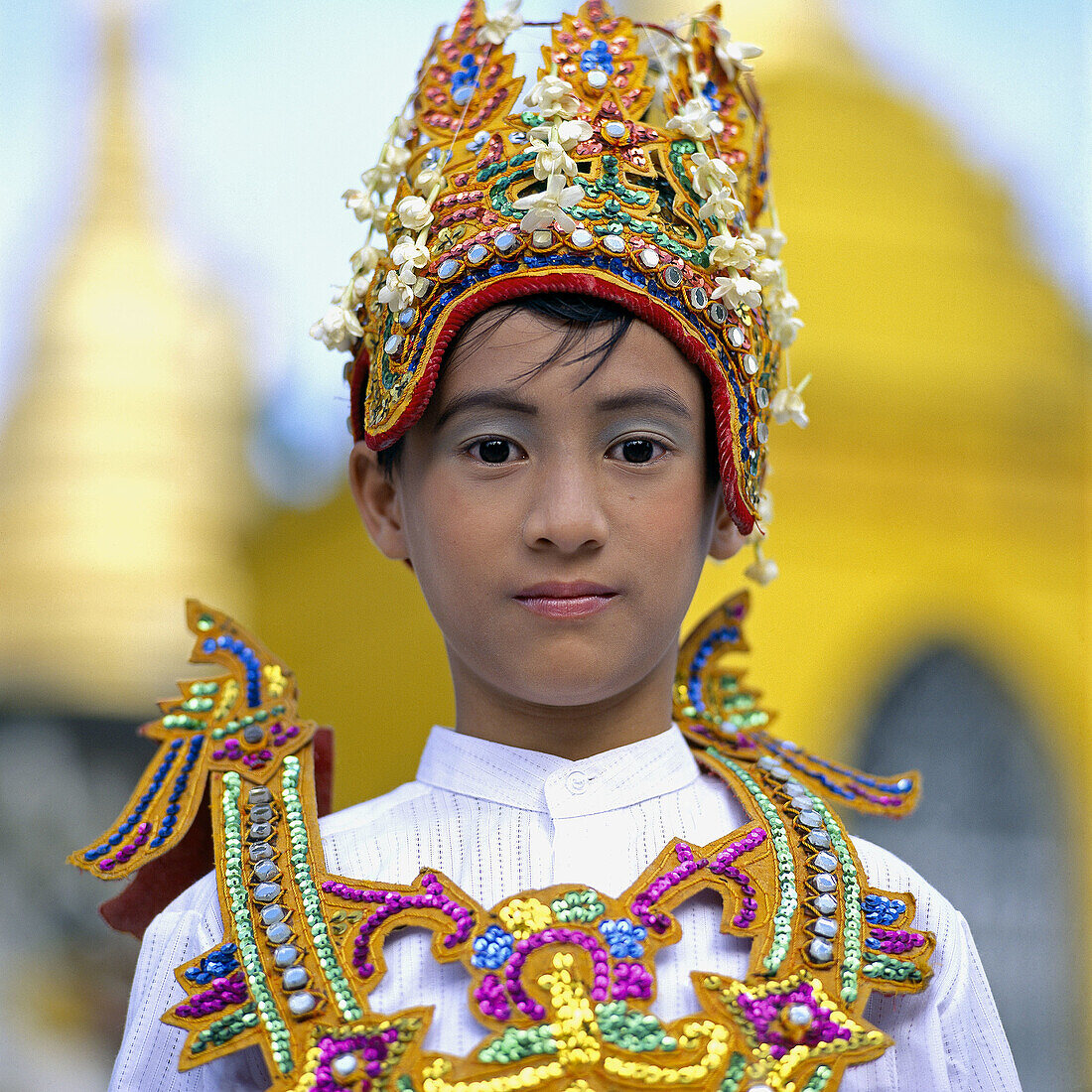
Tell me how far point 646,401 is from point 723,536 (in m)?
0.30

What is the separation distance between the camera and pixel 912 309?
4379 millimetres

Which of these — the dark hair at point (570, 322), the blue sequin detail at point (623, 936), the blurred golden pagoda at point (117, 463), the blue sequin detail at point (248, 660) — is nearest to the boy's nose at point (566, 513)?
the dark hair at point (570, 322)

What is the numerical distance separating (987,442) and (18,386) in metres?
2.85

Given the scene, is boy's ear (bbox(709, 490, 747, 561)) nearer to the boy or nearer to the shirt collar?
the boy

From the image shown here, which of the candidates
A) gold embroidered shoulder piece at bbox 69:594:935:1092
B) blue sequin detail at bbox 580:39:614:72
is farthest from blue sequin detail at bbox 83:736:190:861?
blue sequin detail at bbox 580:39:614:72

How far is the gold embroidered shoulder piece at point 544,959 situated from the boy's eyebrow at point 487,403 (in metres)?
0.50

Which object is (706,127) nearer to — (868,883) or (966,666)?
(868,883)

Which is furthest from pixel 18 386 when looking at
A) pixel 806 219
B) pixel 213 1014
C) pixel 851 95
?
pixel 213 1014

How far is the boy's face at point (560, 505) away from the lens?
60.0 inches

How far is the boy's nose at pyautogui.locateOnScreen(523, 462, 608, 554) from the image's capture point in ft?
4.85

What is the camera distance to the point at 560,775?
164 cm

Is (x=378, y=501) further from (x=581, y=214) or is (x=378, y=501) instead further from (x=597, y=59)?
(x=597, y=59)

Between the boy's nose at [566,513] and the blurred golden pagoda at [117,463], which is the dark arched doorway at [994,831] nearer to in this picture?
the blurred golden pagoda at [117,463]

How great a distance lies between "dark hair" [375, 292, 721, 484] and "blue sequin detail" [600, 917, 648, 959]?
58 cm
